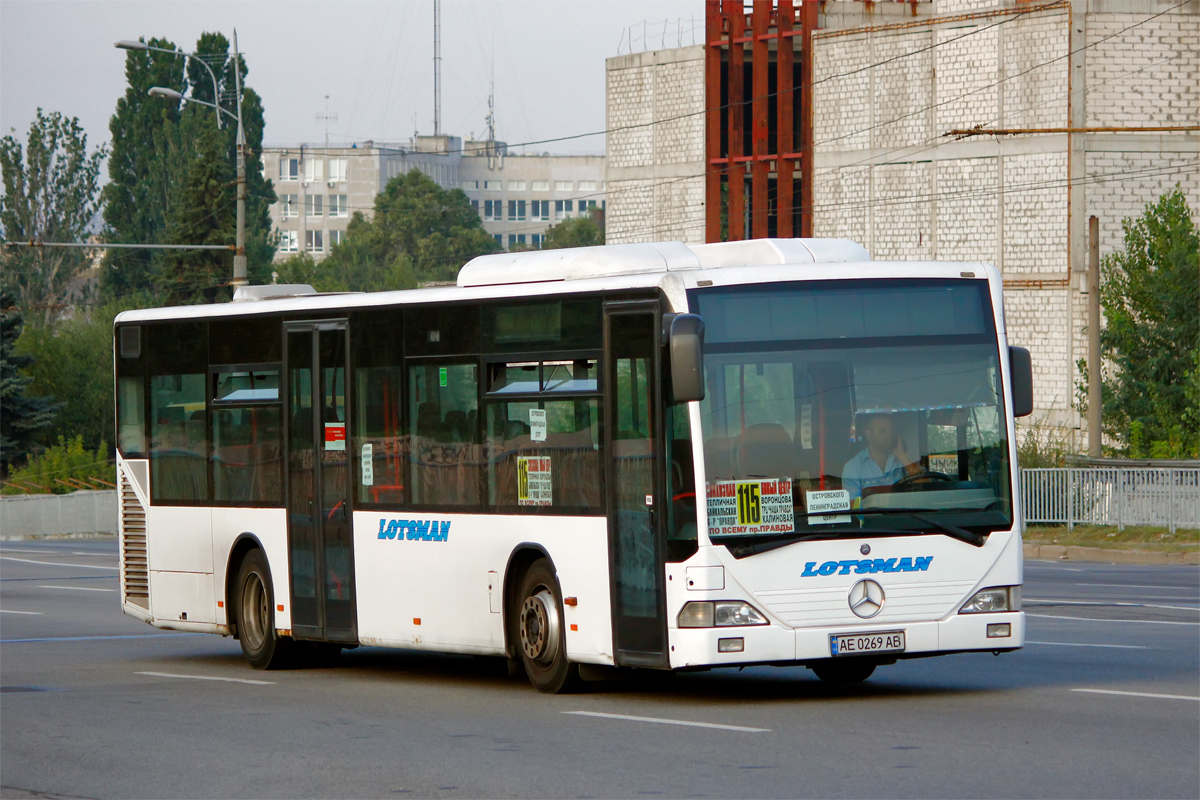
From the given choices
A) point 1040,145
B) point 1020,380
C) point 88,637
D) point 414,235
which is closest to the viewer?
point 1020,380

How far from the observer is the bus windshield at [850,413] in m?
11.0

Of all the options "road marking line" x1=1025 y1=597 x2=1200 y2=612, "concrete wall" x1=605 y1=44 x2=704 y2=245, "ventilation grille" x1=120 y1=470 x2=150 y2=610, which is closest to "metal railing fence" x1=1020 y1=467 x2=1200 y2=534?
"road marking line" x1=1025 y1=597 x2=1200 y2=612

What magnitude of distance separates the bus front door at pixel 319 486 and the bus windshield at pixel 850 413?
4001mm

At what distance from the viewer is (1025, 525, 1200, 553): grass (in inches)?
1266

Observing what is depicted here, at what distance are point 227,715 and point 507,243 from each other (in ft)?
608

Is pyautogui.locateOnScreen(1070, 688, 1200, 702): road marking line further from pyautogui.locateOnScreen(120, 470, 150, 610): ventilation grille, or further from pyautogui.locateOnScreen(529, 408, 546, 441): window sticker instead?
pyautogui.locateOnScreen(120, 470, 150, 610): ventilation grille

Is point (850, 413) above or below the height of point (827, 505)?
above

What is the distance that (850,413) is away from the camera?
1113 cm

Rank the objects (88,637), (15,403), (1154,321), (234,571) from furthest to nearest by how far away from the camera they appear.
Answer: (15,403) → (1154,321) → (88,637) → (234,571)

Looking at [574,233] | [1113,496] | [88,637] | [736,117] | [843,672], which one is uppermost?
[574,233]

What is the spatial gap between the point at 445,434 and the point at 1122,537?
77.2 ft

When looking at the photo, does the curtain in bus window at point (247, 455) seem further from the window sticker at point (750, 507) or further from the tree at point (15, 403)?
the tree at point (15, 403)

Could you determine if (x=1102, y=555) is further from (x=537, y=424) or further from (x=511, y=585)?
(x=537, y=424)

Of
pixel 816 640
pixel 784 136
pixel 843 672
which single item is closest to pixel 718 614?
pixel 816 640
